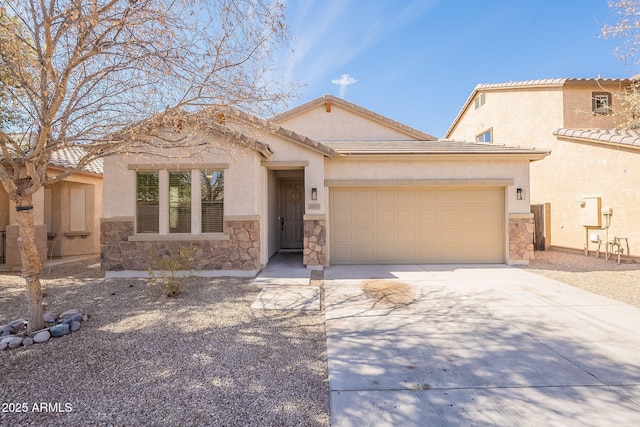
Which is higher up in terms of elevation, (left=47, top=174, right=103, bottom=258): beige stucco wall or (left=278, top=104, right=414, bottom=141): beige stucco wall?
(left=278, top=104, right=414, bottom=141): beige stucco wall

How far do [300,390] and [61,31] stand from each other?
5.60 metres

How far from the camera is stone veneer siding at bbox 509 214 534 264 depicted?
380 inches

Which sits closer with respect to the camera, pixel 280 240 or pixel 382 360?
pixel 382 360

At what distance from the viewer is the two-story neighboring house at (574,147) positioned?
1041 cm

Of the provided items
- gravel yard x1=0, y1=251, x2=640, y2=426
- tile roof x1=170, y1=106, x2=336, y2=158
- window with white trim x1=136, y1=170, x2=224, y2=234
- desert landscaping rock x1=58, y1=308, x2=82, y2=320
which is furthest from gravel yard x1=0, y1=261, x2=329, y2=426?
tile roof x1=170, y1=106, x2=336, y2=158

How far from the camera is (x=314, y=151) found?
928 centimetres

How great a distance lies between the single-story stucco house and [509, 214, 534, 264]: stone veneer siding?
0.10 feet

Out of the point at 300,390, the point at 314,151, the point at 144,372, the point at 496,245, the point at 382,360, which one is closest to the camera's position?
the point at 300,390

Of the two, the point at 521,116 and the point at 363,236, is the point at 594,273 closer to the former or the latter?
the point at 363,236

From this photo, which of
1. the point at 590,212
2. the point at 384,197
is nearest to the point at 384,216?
the point at 384,197

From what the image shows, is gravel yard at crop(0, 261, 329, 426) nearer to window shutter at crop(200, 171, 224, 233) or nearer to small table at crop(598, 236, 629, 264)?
window shutter at crop(200, 171, 224, 233)

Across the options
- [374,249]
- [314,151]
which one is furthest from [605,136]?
[314,151]

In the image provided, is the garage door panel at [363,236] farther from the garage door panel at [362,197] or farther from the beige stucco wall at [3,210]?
the beige stucco wall at [3,210]

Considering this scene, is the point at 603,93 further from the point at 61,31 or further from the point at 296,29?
the point at 61,31
